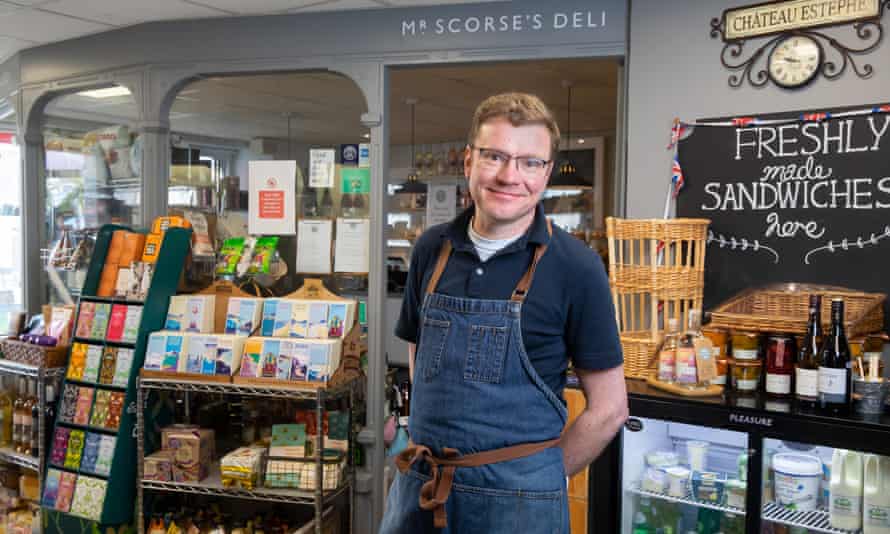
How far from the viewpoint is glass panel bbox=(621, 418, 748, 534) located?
2.89 metres

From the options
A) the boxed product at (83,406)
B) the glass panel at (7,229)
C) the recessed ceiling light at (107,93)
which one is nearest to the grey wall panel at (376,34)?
the recessed ceiling light at (107,93)

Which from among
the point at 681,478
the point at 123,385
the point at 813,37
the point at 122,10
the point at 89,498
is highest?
the point at 122,10

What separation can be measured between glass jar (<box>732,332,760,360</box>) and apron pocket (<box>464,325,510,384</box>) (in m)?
1.62

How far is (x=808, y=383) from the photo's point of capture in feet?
8.69

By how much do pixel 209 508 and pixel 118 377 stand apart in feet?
2.78

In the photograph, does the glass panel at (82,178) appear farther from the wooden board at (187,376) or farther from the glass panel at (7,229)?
the glass panel at (7,229)

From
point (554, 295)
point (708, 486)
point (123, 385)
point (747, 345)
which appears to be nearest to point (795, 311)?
point (747, 345)

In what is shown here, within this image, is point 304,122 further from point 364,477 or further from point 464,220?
point 464,220

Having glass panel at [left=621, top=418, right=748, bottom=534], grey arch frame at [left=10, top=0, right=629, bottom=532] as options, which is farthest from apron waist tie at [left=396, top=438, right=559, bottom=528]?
grey arch frame at [left=10, top=0, right=629, bottom=532]

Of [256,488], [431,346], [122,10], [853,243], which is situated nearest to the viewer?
[431,346]

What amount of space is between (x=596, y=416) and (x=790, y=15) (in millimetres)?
2205

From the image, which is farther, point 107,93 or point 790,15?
point 107,93

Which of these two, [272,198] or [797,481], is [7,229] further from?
[797,481]

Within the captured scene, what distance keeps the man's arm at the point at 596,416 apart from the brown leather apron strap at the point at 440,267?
0.42 m
